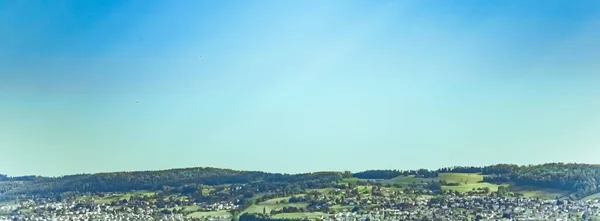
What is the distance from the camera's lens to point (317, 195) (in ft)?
440

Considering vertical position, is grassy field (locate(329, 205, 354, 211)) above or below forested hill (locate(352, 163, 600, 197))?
below

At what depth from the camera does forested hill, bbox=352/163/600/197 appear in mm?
117688

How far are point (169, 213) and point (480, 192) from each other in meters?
50.6

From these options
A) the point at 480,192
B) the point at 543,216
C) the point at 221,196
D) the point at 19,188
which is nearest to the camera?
the point at 543,216

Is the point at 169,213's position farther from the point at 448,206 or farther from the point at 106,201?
the point at 448,206

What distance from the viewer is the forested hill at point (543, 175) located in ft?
386

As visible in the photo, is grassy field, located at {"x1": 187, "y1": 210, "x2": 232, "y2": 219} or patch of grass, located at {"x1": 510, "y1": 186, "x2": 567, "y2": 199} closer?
patch of grass, located at {"x1": 510, "y1": 186, "x2": 567, "y2": 199}

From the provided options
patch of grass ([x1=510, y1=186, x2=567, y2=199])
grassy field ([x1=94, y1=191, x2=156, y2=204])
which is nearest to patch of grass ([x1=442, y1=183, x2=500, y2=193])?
patch of grass ([x1=510, y1=186, x2=567, y2=199])

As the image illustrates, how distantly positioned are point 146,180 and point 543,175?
85.9 m

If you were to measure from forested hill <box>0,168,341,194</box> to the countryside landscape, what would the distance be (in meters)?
0.22

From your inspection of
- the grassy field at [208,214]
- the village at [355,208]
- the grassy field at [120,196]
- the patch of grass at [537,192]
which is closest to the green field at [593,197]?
Result: the village at [355,208]

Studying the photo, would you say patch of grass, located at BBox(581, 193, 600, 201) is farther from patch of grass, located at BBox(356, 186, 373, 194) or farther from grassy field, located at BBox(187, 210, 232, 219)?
grassy field, located at BBox(187, 210, 232, 219)

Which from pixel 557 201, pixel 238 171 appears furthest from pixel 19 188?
pixel 557 201

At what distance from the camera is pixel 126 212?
132125 millimetres
